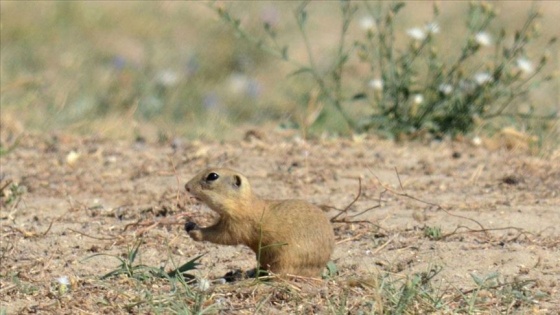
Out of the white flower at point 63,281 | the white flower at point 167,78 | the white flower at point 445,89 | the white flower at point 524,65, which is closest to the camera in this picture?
the white flower at point 63,281

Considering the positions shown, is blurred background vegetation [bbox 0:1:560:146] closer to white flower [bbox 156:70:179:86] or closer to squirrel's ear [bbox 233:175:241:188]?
white flower [bbox 156:70:179:86]

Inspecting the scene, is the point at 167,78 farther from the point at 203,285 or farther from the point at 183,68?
the point at 203,285

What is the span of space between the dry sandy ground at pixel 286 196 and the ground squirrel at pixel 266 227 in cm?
15

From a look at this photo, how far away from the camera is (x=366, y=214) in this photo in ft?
16.5

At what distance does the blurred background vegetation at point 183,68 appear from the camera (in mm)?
7672

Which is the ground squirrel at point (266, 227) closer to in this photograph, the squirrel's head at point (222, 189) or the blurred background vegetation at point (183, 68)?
the squirrel's head at point (222, 189)

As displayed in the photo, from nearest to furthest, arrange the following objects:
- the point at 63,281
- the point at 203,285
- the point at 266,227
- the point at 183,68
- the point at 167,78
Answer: the point at 203,285 < the point at 63,281 < the point at 266,227 < the point at 167,78 < the point at 183,68

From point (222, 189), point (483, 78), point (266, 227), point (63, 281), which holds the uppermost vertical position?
point (483, 78)

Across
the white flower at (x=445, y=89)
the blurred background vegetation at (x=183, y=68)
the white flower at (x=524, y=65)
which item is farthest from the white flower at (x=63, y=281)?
the white flower at (x=524, y=65)

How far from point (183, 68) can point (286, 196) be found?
504 centimetres

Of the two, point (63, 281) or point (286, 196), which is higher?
point (286, 196)

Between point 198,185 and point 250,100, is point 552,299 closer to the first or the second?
point 198,185

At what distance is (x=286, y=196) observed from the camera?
537 cm

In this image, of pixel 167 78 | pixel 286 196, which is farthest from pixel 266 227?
pixel 167 78
